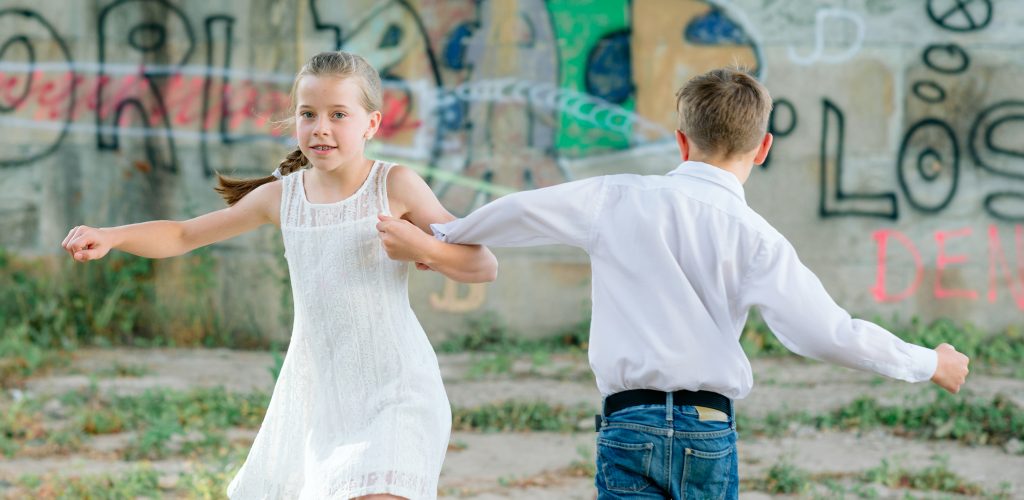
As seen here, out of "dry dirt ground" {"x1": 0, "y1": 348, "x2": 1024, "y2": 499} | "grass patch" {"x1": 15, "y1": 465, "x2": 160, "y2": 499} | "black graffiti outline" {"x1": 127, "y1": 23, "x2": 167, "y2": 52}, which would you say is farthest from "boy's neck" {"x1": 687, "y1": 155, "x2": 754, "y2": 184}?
"black graffiti outline" {"x1": 127, "y1": 23, "x2": 167, "y2": 52}

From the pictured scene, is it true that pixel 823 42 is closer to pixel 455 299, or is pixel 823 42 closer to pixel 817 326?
pixel 455 299

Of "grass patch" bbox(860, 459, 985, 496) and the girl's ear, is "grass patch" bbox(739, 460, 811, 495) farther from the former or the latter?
the girl's ear

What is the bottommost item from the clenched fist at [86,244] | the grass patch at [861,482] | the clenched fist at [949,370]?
the grass patch at [861,482]

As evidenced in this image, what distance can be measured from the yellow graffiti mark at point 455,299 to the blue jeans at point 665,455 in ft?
16.9

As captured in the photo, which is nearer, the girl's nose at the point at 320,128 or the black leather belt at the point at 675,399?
the black leather belt at the point at 675,399

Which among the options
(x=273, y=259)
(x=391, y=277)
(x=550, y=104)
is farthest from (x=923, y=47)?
(x=391, y=277)

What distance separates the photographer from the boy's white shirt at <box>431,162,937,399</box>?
258 cm

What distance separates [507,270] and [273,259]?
60.0 inches

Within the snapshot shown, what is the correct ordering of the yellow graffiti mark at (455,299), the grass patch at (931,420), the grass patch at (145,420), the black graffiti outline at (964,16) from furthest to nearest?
1. the yellow graffiti mark at (455,299)
2. the black graffiti outline at (964,16)
3. the grass patch at (931,420)
4. the grass patch at (145,420)

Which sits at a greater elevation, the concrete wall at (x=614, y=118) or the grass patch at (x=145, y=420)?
the concrete wall at (x=614, y=118)

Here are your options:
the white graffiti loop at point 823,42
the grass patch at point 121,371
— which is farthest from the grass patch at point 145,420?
the white graffiti loop at point 823,42

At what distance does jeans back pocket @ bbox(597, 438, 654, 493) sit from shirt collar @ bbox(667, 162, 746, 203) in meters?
0.60

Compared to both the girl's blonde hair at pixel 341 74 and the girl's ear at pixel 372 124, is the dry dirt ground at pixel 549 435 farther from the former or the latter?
the girl's ear at pixel 372 124

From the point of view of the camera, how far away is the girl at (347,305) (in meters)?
2.89
